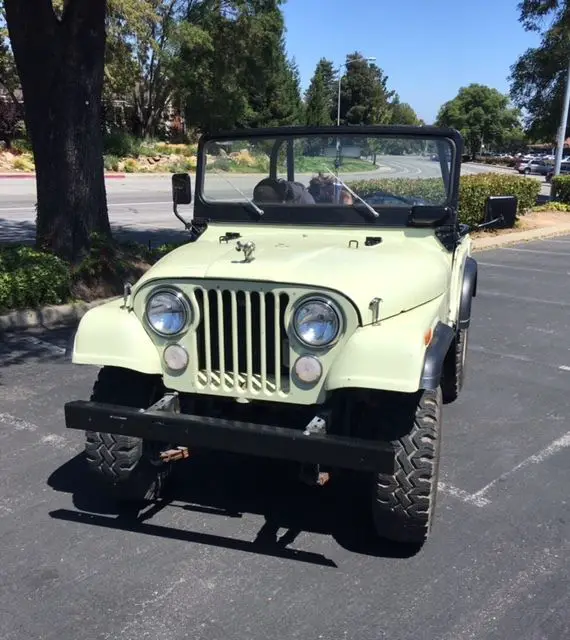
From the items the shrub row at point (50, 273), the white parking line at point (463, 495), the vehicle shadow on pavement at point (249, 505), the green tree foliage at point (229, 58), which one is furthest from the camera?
the green tree foliage at point (229, 58)

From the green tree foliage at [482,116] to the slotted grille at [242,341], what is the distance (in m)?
79.2

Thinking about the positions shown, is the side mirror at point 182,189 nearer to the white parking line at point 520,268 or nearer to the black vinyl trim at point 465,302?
the black vinyl trim at point 465,302

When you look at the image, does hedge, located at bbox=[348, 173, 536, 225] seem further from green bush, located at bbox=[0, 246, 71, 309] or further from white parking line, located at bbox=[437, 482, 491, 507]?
green bush, located at bbox=[0, 246, 71, 309]

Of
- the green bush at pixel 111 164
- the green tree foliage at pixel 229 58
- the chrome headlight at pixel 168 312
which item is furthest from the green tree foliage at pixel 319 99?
the chrome headlight at pixel 168 312

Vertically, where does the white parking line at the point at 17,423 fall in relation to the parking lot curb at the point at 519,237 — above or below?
below

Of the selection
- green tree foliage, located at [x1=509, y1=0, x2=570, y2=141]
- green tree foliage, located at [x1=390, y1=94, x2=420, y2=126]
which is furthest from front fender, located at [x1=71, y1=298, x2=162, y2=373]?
green tree foliage, located at [x1=390, y1=94, x2=420, y2=126]

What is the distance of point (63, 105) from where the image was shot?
7613mm

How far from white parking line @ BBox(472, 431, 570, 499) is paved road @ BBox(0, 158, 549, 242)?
184cm

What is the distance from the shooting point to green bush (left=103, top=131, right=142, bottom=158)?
34.5m

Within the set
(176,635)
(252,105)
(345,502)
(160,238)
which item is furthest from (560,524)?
(252,105)

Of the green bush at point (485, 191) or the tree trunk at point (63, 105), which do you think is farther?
the green bush at point (485, 191)

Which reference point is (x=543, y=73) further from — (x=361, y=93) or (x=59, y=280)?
(x=361, y=93)

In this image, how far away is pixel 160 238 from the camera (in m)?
13.4

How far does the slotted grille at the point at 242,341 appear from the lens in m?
3.10
